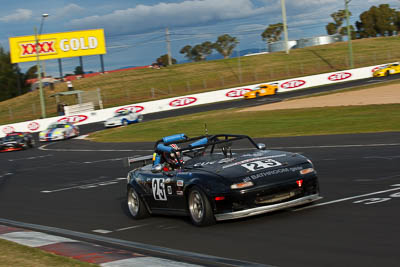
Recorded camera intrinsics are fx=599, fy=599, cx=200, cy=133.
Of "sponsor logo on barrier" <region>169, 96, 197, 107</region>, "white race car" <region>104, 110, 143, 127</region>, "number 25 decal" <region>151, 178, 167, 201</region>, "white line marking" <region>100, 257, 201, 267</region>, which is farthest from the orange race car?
"white line marking" <region>100, 257, 201, 267</region>

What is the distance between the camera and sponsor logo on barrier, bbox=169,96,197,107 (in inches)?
2362

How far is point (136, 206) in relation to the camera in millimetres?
10312

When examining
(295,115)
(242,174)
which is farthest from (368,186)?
(295,115)

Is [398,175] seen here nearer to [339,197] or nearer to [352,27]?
[339,197]

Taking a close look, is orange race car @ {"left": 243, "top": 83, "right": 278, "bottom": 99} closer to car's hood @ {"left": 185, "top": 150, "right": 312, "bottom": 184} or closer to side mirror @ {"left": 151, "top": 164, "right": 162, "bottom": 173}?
side mirror @ {"left": 151, "top": 164, "right": 162, "bottom": 173}

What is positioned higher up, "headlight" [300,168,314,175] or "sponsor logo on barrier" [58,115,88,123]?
"sponsor logo on barrier" [58,115,88,123]

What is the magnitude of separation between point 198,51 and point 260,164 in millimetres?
173576

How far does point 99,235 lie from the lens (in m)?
8.95

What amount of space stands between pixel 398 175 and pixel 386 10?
14670 cm

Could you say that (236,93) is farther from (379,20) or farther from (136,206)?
(379,20)

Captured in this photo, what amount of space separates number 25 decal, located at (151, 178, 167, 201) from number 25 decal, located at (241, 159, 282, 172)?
5.13 feet

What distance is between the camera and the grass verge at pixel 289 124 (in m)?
24.8

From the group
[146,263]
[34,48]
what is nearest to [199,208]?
[146,263]

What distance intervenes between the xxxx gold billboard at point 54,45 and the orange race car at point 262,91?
104 feet
